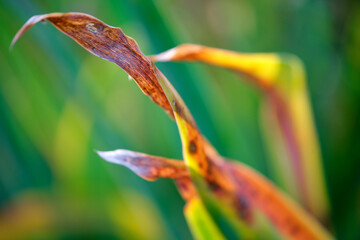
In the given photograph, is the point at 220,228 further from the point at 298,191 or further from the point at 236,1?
the point at 236,1

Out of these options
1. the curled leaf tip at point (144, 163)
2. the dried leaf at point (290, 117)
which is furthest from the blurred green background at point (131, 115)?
the curled leaf tip at point (144, 163)

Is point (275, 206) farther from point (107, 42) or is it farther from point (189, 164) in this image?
point (107, 42)

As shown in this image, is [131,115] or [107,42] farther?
[131,115]

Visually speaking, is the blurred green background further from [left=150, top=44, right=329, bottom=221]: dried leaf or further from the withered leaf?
the withered leaf

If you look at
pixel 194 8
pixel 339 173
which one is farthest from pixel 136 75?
pixel 194 8

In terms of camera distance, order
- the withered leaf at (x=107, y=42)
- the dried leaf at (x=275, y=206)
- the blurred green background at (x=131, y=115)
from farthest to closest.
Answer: the blurred green background at (x=131, y=115), the dried leaf at (x=275, y=206), the withered leaf at (x=107, y=42)

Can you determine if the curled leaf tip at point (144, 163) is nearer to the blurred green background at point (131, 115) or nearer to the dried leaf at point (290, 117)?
the dried leaf at point (290, 117)

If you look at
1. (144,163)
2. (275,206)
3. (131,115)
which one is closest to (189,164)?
(144,163)

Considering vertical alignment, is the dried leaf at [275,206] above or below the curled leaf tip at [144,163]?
below
